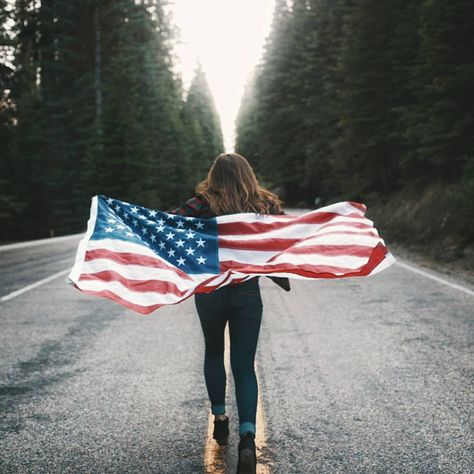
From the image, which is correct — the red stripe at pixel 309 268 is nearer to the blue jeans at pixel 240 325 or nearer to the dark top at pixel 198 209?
the dark top at pixel 198 209

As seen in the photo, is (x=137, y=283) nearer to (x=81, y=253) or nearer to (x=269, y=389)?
(x=81, y=253)

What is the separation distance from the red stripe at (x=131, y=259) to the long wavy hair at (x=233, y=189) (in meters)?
0.50

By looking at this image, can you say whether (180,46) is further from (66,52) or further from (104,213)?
(104,213)

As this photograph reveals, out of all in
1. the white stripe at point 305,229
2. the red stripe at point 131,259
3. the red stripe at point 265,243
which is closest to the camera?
the red stripe at point 131,259

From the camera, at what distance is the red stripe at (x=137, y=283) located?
153 inches

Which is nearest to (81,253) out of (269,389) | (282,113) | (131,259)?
(131,259)

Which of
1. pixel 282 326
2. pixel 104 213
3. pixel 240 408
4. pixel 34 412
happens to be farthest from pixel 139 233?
pixel 282 326

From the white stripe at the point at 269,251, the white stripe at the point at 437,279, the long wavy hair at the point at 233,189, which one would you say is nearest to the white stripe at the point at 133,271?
the white stripe at the point at 269,251

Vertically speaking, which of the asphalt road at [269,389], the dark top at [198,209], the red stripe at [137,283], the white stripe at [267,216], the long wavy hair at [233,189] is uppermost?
the long wavy hair at [233,189]

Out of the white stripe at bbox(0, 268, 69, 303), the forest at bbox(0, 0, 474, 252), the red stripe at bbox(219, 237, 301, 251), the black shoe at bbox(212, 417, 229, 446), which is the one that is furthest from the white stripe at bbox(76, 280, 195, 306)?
the forest at bbox(0, 0, 474, 252)

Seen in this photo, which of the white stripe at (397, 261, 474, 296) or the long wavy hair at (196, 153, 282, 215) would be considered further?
the white stripe at (397, 261, 474, 296)

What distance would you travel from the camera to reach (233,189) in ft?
12.5

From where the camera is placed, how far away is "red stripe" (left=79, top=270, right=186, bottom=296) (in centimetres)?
388

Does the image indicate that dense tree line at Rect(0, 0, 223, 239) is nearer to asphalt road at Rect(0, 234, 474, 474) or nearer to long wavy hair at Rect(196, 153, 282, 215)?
asphalt road at Rect(0, 234, 474, 474)
